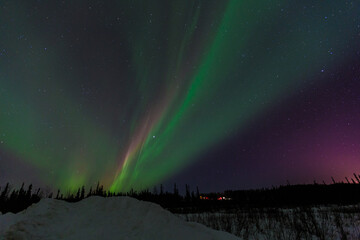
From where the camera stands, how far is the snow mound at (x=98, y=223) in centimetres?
418

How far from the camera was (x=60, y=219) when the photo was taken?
5074mm

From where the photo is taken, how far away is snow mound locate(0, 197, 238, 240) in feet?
13.7

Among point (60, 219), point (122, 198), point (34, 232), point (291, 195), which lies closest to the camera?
point (34, 232)

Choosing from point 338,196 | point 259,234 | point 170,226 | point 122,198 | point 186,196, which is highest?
point 186,196

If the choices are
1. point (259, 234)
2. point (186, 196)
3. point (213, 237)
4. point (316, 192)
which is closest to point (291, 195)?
point (316, 192)

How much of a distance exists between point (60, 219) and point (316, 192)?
7815 centimetres

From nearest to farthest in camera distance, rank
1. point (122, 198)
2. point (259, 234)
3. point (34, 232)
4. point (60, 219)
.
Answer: point (34, 232)
point (60, 219)
point (122, 198)
point (259, 234)

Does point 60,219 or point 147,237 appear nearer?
point 147,237

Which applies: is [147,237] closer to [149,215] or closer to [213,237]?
[149,215]

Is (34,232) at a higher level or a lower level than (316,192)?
lower

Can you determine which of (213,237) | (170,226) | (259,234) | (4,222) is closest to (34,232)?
(4,222)

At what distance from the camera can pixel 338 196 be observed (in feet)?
183

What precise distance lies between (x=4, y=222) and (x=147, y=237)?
124 inches

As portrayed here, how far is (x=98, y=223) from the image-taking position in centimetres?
495
